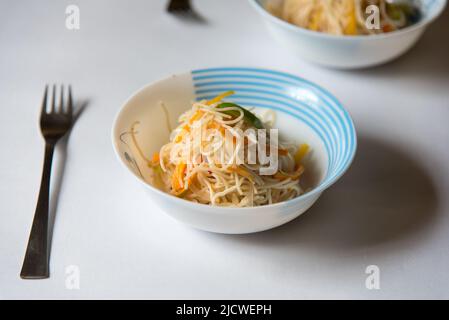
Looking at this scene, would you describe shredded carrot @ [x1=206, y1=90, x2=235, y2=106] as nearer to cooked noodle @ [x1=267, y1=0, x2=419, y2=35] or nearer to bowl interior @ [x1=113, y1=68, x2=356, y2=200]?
bowl interior @ [x1=113, y1=68, x2=356, y2=200]

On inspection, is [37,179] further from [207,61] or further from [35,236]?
[207,61]

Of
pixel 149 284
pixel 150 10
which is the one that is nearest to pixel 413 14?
pixel 150 10

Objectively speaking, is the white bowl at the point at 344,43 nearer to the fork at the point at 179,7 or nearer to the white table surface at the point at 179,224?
the white table surface at the point at 179,224

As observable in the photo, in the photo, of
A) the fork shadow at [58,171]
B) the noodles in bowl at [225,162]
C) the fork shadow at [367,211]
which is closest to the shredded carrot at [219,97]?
the noodles in bowl at [225,162]

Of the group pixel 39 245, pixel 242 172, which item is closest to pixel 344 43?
pixel 242 172

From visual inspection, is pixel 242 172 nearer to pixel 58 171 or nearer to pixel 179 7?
pixel 58 171

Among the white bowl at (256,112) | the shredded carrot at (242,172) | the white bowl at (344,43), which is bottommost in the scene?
the shredded carrot at (242,172)
